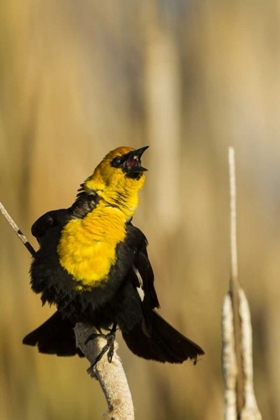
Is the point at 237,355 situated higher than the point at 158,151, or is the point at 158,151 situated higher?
the point at 158,151

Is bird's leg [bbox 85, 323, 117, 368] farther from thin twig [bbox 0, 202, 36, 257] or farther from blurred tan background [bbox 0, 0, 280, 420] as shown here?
blurred tan background [bbox 0, 0, 280, 420]

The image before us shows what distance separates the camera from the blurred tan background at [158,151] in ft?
5.84

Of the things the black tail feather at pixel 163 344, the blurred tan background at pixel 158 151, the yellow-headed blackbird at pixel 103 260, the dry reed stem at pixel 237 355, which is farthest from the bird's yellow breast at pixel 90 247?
the dry reed stem at pixel 237 355

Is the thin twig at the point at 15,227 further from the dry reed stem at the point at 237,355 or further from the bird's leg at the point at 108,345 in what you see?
the dry reed stem at the point at 237,355

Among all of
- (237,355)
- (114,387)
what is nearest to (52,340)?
(114,387)

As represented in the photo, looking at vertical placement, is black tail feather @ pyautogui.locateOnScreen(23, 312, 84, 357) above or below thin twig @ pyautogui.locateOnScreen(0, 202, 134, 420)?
below

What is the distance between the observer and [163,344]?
5.09 feet

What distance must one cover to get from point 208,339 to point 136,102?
0.69 meters

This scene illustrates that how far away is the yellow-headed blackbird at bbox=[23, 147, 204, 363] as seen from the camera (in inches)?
52.6

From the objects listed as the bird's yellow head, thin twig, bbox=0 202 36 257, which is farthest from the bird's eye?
thin twig, bbox=0 202 36 257

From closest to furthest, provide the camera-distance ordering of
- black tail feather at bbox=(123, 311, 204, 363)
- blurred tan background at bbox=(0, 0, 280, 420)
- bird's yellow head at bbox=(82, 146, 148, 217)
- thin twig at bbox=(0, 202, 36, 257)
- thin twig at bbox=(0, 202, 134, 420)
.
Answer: thin twig at bbox=(0, 202, 134, 420), thin twig at bbox=(0, 202, 36, 257), bird's yellow head at bbox=(82, 146, 148, 217), black tail feather at bbox=(123, 311, 204, 363), blurred tan background at bbox=(0, 0, 280, 420)

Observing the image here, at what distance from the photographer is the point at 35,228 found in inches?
57.1

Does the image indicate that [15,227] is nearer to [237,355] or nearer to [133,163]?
[133,163]

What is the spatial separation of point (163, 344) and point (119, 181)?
0.40 m
